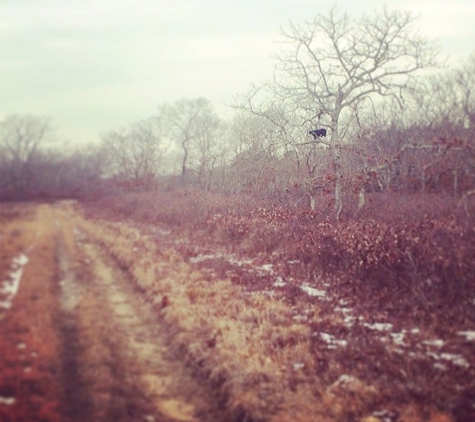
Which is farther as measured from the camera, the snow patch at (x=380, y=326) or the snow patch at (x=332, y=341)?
the snow patch at (x=380, y=326)

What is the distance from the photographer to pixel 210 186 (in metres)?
12.8

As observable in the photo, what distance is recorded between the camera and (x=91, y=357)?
5668 millimetres

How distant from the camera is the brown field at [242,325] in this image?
505 centimetres

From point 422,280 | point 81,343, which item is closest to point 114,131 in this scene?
point 81,343

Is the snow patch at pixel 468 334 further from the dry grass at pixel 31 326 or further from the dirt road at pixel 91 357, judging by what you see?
the dry grass at pixel 31 326

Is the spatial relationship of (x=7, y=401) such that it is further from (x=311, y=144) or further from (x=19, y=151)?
(x=311, y=144)

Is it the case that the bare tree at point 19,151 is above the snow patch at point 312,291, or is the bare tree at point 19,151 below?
above

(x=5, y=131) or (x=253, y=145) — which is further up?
(x=253, y=145)

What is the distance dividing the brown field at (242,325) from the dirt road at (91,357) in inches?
0.8

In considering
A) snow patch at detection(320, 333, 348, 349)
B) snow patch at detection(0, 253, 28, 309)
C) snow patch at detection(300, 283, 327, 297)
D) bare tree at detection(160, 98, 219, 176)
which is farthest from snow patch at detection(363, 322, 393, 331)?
bare tree at detection(160, 98, 219, 176)

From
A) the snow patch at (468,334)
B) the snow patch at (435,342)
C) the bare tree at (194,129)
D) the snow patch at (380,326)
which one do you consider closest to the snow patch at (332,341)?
the snow patch at (380,326)

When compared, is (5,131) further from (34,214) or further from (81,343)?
(81,343)

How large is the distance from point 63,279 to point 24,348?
1.81 meters

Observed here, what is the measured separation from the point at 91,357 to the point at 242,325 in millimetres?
2829
